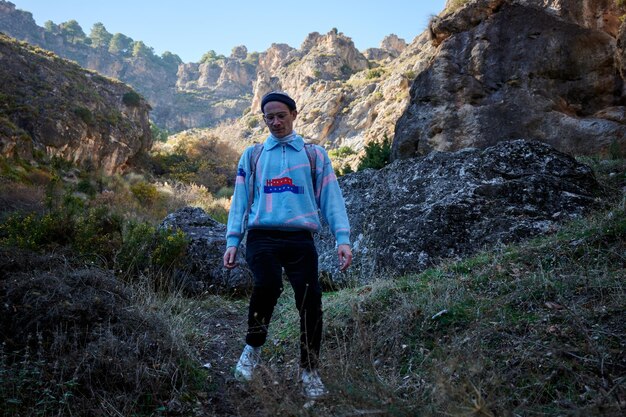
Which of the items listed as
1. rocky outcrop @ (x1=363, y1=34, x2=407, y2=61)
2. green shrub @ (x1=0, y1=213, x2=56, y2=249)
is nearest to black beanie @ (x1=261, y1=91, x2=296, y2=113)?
green shrub @ (x1=0, y1=213, x2=56, y2=249)

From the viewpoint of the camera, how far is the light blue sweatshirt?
2.64 m

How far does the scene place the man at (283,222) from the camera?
260 centimetres

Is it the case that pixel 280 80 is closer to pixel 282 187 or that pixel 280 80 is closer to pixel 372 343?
pixel 282 187

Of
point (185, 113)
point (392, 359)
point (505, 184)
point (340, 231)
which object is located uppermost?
point (185, 113)

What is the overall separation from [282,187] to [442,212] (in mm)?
3201

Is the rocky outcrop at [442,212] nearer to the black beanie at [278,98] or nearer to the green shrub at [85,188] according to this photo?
the black beanie at [278,98]

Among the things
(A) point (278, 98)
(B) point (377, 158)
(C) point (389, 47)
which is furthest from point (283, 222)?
(C) point (389, 47)

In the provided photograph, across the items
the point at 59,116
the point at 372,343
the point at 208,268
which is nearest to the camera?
the point at 372,343


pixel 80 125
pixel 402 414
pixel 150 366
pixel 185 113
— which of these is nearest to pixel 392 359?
pixel 402 414

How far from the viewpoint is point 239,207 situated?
2820 mm

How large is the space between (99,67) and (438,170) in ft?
317

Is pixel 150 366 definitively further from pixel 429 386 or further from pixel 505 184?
pixel 505 184

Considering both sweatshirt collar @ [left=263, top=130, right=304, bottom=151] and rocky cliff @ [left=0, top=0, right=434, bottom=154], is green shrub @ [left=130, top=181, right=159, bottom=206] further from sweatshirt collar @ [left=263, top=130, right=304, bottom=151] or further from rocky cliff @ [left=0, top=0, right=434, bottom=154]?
sweatshirt collar @ [left=263, top=130, right=304, bottom=151]

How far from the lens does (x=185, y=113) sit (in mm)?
78625
